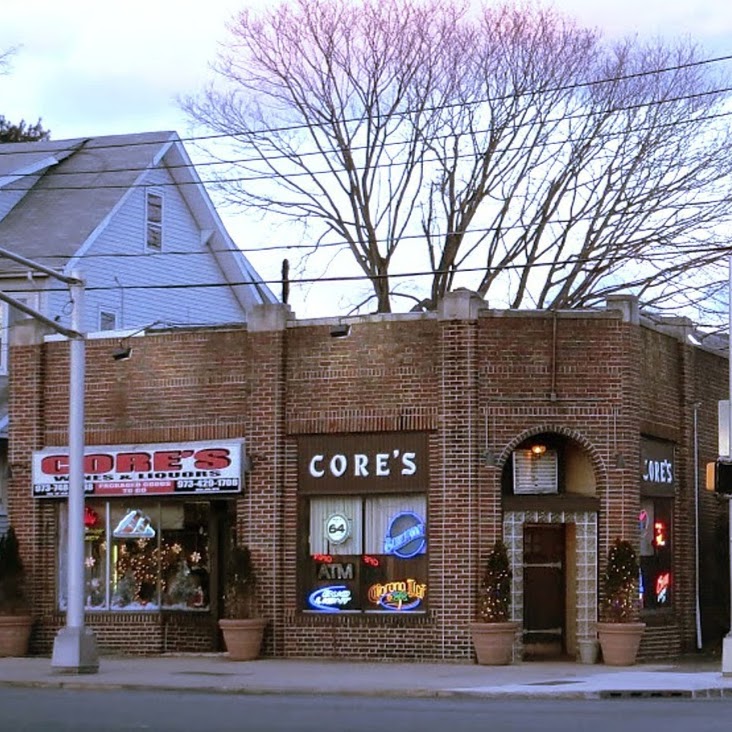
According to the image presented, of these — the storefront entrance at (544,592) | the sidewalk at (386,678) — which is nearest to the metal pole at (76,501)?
the sidewalk at (386,678)

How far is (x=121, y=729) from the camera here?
1644 centimetres

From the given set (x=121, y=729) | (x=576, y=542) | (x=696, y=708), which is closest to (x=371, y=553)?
(x=576, y=542)

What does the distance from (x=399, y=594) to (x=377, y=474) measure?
6.81 ft

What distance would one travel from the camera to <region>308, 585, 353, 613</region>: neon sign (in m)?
28.1

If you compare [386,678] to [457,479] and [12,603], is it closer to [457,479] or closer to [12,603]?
[457,479]

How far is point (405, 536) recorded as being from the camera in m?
27.8

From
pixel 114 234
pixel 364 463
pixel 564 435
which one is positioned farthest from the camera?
pixel 114 234

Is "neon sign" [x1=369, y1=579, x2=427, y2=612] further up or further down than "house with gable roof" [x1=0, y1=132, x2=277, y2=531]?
further down

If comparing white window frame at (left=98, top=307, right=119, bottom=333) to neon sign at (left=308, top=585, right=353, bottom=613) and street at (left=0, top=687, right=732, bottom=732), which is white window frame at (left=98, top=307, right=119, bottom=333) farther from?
street at (left=0, top=687, right=732, bottom=732)

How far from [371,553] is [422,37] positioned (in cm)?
1552

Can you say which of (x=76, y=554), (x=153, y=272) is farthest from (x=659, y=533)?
(x=153, y=272)

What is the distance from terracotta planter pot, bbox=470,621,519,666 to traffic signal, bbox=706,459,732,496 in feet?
14.5

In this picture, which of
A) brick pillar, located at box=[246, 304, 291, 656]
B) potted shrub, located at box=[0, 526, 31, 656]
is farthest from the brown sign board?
potted shrub, located at box=[0, 526, 31, 656]

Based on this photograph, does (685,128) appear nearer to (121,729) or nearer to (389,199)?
(389,199)
